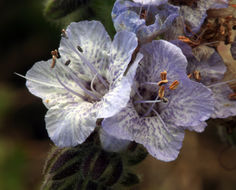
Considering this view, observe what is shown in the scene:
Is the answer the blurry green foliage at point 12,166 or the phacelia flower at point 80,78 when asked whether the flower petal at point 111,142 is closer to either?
the phacelia flower at point 80,78

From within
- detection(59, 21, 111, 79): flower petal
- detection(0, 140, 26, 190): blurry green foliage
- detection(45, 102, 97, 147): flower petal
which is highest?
detection(59, 21, 111, 79): flower petal

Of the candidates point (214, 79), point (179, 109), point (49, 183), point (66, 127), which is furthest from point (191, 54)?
point (49, 183)

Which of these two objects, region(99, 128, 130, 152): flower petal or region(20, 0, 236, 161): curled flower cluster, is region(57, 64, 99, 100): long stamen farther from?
region(99, 128, 130, 152): flower petal

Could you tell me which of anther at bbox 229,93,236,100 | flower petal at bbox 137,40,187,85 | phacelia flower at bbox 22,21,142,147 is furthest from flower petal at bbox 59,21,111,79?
anther at bbox 229,93,236,100

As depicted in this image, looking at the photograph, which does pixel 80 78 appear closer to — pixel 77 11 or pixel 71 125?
pixel 71 125

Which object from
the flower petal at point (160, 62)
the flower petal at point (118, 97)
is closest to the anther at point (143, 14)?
the flower petal at point (160, 62)
